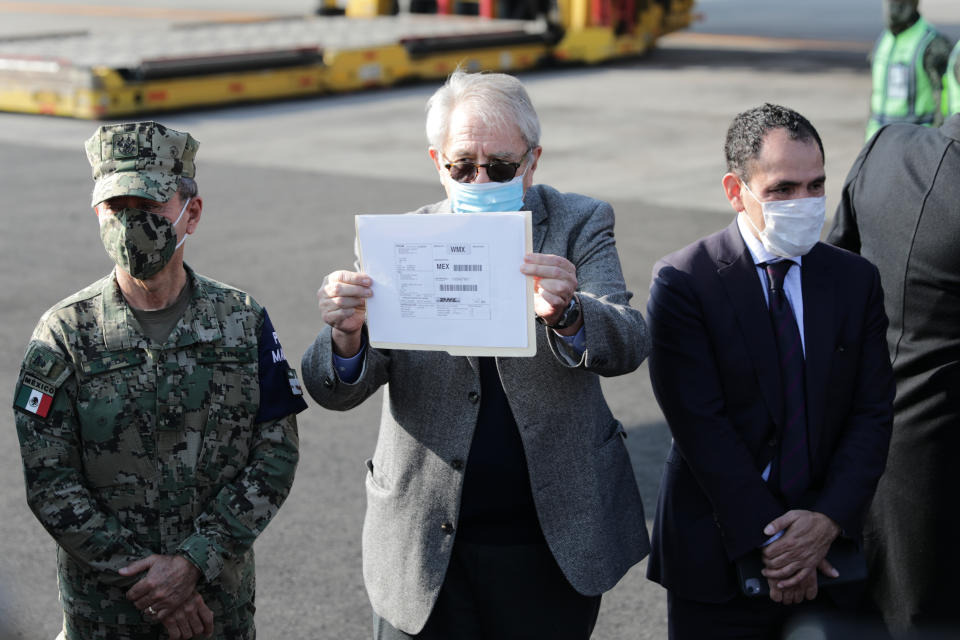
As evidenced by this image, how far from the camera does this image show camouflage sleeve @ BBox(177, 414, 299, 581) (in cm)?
305

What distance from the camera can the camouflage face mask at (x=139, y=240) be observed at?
298 centimetres

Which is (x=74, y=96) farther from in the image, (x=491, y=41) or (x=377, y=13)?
(x=377, y=13)

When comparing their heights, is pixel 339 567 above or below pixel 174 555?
below

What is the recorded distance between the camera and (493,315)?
9.45ft

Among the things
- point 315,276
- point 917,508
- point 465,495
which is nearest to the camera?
point 465,495

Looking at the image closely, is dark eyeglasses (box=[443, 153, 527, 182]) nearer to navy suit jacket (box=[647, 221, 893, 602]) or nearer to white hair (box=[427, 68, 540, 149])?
white hair (box=[427, 68, 540, 149])

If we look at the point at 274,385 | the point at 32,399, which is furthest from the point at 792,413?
the point at 32,399

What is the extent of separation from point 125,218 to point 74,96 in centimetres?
1556

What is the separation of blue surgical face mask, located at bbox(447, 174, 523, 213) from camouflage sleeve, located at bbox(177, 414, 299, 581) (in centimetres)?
74

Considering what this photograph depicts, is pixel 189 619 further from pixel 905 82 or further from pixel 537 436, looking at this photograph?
pixel 905 82

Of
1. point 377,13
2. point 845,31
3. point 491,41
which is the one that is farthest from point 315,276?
point 845,31

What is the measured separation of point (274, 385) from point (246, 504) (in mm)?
306

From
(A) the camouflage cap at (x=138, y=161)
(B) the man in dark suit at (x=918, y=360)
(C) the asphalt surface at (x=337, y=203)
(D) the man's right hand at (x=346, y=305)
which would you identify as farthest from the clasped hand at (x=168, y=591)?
(B) the man in dark suit at (x=918, y=360)

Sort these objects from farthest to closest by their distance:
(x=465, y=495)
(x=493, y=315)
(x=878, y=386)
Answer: (x=878, y=386) < (x=465, y=495) < (x=493, y=315)
